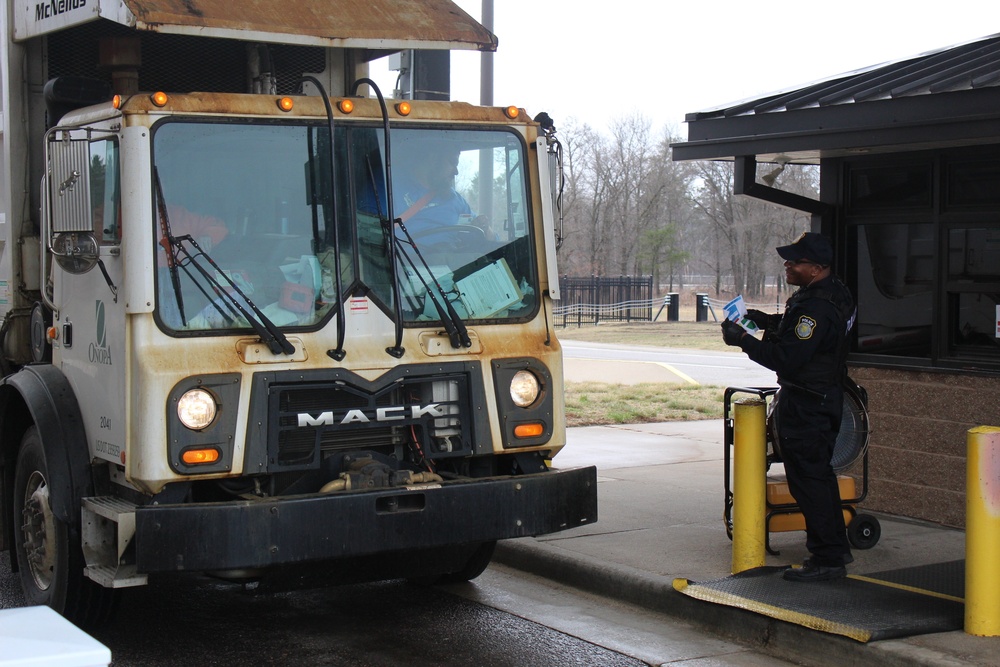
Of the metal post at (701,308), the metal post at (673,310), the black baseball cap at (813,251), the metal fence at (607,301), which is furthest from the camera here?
the metal fence at (607,301)

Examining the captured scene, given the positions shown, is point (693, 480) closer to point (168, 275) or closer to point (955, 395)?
point (955, 395)

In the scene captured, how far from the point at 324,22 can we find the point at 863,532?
14.2 ft

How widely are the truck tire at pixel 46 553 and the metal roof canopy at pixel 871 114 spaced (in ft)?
15.1

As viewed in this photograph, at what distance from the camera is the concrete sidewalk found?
17.7ft

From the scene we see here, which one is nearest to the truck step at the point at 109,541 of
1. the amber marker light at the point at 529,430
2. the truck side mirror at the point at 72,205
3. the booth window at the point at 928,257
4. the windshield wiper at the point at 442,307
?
the truck side mirror at the point at 72,205

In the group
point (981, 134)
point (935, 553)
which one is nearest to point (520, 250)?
point (981, 134)

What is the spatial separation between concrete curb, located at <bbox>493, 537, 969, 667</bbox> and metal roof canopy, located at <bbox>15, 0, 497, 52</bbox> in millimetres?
3060

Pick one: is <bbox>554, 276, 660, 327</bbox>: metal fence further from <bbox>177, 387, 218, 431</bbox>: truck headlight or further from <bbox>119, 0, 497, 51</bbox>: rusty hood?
<bbox>177, 387, 218, 431</bbox>: truck headlight

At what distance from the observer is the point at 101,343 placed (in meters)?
5.59

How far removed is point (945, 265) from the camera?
25.9 feet

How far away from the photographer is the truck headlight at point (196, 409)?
17.1 ft

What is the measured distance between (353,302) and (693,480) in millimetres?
5208

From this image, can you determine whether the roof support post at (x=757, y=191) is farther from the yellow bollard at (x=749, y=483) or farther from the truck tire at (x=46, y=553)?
the truck tire at (x=46, y=553)

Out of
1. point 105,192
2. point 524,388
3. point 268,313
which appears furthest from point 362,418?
point 105,192
